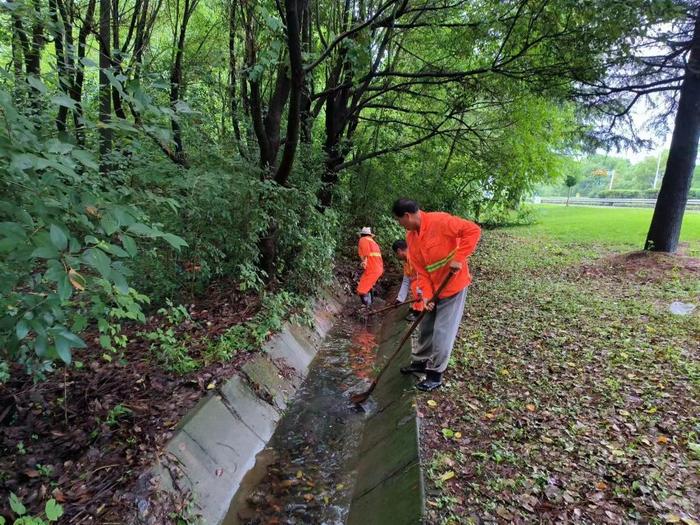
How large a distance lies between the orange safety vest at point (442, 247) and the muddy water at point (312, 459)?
1.95 metres

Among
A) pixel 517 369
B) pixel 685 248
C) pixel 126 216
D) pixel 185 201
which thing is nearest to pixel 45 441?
pixel 126 216

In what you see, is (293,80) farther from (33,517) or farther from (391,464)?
(33,517)

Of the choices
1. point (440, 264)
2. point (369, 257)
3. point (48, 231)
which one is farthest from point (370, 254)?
point (48, 231)

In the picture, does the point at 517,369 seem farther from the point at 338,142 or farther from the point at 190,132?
the point at 338,142

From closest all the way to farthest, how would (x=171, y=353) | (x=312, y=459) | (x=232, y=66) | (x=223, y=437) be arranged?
(x=223, y=437)
(x=312, y=459)
(x=171, y=353)
(x=232, y=66)

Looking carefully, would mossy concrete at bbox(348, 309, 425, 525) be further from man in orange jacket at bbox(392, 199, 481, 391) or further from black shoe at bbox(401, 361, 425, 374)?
man in orange jacket at bbox(392, 199, 481, 391)

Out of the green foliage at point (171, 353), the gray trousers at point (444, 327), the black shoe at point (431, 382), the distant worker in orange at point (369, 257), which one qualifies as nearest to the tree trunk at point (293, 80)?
the distant worker in orange at point (369, 257)

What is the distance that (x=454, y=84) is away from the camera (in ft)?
30.3

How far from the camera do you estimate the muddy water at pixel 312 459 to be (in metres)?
3.75

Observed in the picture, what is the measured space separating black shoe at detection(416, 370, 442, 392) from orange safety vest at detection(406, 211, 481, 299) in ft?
2.91

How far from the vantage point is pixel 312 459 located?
4.47 metres

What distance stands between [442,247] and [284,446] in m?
2.80

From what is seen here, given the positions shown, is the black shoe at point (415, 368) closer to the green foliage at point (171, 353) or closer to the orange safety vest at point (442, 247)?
the orange safety vest at point (442, 247)

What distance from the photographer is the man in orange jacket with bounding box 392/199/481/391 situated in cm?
446
